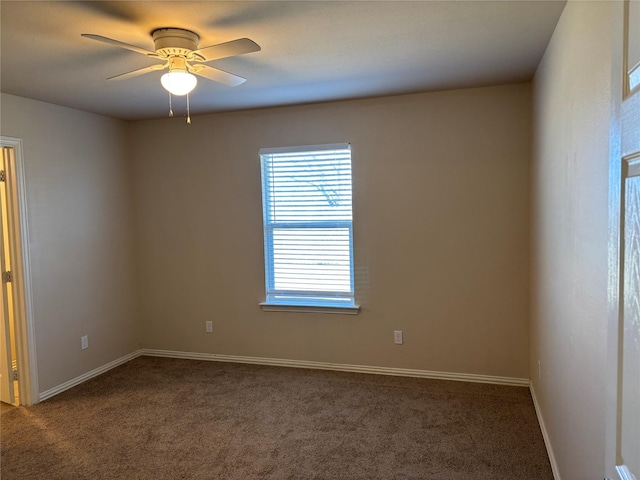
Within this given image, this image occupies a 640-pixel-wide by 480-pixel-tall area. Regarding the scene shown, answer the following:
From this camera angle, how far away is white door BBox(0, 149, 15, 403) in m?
3.47

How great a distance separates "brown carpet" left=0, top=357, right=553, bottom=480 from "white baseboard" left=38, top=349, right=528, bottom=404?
0.08 meters

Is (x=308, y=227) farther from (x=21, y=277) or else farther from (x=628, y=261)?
(x=628, y=261)

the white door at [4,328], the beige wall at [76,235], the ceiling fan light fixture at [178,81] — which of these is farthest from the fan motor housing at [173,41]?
the white door at [4,328]

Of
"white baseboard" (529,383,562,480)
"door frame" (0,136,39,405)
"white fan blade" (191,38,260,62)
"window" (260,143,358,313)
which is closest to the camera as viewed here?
"white fan blade" (191,38,260,62)

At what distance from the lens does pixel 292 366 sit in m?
4.24

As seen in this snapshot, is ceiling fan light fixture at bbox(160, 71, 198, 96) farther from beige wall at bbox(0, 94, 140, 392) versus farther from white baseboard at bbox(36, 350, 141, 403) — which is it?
white baseboard at bbox(36, 350, 141, 403)

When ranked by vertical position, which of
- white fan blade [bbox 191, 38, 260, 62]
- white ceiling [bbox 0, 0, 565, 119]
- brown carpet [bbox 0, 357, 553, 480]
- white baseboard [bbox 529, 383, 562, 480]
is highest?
white ceiling [bbox 0, 0, 565, 119]

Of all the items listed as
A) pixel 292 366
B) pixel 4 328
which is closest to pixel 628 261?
pixel 292 366

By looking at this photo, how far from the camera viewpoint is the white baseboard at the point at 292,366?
12.2 ft

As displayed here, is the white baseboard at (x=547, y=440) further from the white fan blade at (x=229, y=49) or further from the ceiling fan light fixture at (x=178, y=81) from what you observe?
the ceiling fan light fixture at (x=178, y=81)

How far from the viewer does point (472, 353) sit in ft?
12.3

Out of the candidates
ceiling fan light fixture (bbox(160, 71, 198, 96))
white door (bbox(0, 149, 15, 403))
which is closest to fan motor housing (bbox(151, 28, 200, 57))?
ceiling fan light fixture (bbox(160, 71, 198, 96))

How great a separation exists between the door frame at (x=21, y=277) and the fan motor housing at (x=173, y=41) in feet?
6.16

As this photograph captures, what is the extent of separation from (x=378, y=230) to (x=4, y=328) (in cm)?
308
